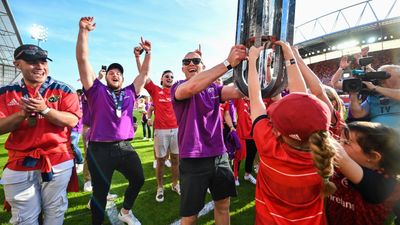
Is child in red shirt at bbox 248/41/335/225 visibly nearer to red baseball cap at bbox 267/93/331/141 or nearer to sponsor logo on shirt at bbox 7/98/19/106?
red baseball cap at bbox 267/93/331/141

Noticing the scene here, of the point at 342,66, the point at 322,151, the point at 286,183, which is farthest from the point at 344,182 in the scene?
the point at 342,66

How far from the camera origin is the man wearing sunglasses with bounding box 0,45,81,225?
7.36ft

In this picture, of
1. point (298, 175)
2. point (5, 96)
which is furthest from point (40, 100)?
point (298, 175)

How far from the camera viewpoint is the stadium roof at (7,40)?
26123mm

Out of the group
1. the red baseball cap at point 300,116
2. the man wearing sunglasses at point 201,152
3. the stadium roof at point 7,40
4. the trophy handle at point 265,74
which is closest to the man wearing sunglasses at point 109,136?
the man wearing sunglasses at point 201,152

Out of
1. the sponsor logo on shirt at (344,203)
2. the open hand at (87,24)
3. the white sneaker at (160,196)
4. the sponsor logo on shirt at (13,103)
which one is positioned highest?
the open hand at (87,24)

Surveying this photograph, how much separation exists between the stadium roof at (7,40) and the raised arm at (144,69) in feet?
92.5

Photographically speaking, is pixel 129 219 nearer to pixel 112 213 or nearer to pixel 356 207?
pixel 112 213

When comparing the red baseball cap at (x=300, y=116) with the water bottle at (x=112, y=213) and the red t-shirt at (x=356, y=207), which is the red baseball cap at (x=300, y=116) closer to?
the red t-shirt at (x=356, y=207)

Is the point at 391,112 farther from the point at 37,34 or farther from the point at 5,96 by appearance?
the point at 37,34

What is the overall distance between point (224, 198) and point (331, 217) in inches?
40.5

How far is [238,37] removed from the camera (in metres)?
1.62

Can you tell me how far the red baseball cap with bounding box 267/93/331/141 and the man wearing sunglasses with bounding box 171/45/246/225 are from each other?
1.10 metres

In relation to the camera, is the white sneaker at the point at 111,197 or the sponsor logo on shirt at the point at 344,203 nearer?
the sponsor logo on shirt at the point at 344,203
